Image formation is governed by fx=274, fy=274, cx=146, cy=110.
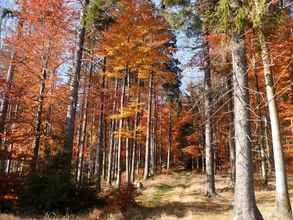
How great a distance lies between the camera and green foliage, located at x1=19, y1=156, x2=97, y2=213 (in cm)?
904

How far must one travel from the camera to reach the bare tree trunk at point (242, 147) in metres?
6.47

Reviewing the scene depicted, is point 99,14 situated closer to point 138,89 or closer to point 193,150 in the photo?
point 138,89

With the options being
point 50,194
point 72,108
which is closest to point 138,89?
point 72,108

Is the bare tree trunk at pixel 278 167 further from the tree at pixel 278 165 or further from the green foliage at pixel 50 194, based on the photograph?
the green foliage at pixel 50 194

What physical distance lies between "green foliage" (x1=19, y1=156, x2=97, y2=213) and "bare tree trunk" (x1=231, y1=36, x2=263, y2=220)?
5.59 metres

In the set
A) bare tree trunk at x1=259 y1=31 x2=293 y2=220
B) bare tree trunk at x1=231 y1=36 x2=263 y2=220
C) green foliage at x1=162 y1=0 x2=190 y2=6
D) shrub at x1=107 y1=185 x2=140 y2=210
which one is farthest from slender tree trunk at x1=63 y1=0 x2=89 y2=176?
bare tree trunk at x1=259 y1=31 x2=293 y2=220

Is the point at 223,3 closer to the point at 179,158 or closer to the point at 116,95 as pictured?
the point at 116,95

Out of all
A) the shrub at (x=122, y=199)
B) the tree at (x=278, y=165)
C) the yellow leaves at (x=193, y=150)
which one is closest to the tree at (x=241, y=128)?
the tree at (x=278, y=165)

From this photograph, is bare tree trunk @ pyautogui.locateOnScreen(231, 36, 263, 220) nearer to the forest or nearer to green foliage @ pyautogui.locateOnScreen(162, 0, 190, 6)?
the forest

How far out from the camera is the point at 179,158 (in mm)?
37500

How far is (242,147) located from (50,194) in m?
6.27

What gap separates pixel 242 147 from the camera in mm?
6773

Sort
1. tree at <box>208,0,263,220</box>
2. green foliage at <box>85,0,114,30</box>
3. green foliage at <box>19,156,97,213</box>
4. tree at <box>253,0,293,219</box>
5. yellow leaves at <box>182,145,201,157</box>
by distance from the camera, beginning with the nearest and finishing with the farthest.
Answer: tree at <box>208,0,263,220</box> → tree at <box>253,0,293,219</box> → green foliage at <box>19,156,97,213</box> → green foliage at <box>85,0,114,30</box> → yellow leaves at <box>182,145,201,157</box>

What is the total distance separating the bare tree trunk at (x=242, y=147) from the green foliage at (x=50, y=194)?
5.59 m
